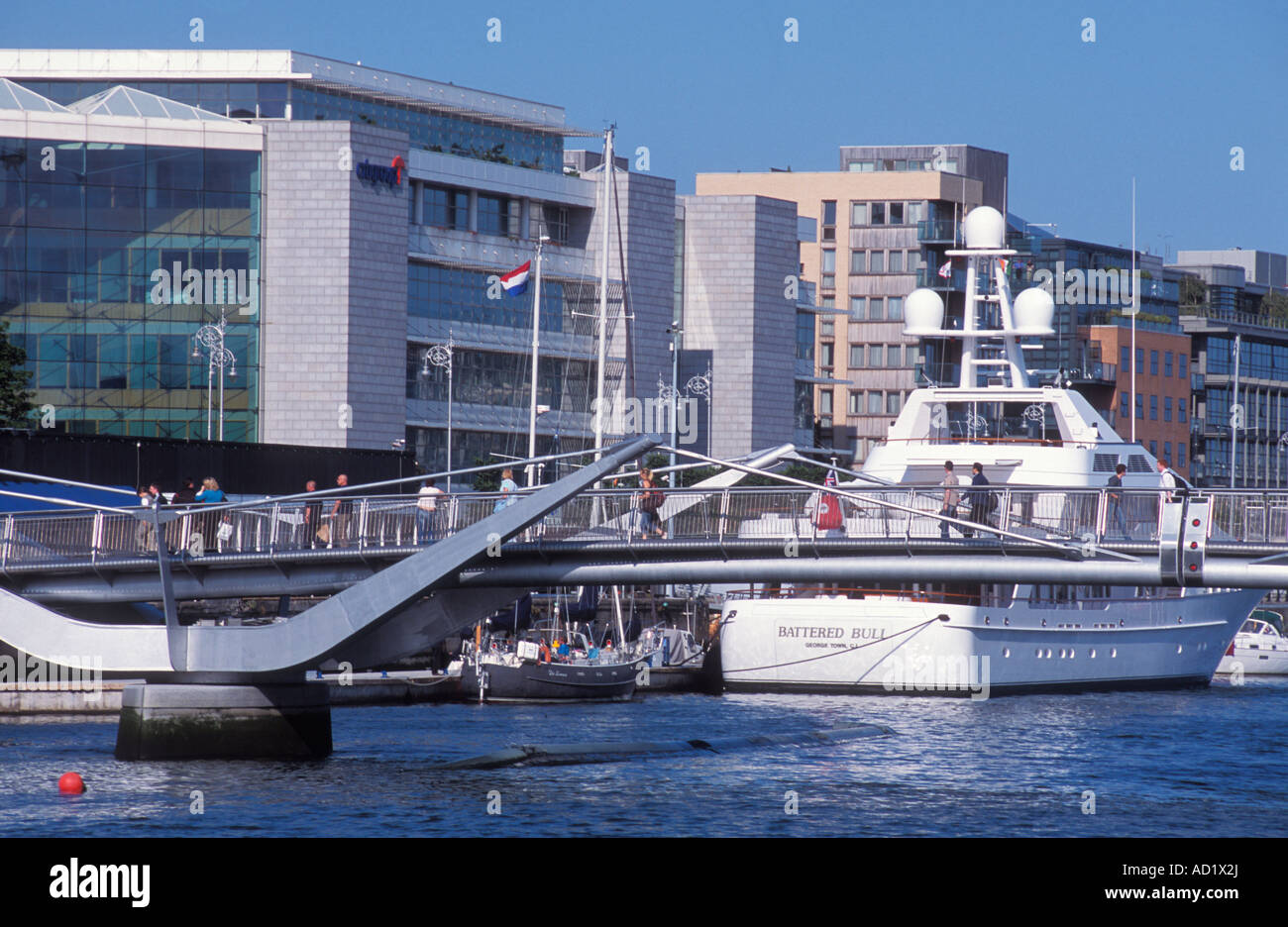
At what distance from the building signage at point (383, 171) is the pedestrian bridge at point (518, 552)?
5752 centimetres

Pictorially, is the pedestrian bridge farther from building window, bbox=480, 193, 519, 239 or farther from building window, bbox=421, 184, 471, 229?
building window, bbox=480, 193, 519, 239

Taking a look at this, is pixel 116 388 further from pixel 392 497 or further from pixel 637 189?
pixel 392 497

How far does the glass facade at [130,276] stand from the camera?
311 feet

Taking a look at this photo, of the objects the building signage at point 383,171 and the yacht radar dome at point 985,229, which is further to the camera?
the building signage at point 383,171

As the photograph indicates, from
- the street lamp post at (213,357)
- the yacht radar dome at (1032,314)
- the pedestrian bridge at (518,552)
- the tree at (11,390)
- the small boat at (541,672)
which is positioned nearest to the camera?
the pedestrian bridge at (518,552)

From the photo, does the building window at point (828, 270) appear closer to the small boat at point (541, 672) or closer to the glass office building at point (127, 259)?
the glass office building at point (127, 259)

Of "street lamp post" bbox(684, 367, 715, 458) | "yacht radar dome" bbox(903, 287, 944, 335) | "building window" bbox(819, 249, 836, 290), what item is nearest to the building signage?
"street lamp post" bbox(684, 367, 715, 458)

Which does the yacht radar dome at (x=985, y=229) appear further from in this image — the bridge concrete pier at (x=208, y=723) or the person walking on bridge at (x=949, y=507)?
the bridge concrete pier at (x=208, y=723)

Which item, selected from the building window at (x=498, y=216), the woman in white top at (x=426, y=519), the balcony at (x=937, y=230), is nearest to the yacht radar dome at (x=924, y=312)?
the woman in white top at (x=426, y=519)

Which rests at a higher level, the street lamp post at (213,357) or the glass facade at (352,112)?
the glass facade at (352,112)

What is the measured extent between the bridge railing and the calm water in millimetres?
4203

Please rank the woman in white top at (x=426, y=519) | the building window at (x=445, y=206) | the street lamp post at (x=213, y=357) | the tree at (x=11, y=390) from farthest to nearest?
1. the building window at (x=445, y=206)
2. the street lamp post at (x=213, y=357)
3. the tree at (x=11, y=390)
4. the woman in white top at (x=426, y=519)

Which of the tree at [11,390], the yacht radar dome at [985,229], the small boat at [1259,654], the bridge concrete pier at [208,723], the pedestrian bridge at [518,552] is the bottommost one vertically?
the small boat at [1259,654]

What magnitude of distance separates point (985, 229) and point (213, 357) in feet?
125
